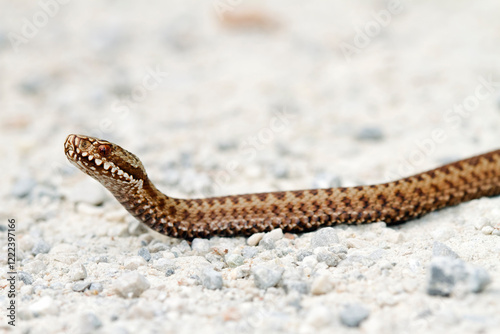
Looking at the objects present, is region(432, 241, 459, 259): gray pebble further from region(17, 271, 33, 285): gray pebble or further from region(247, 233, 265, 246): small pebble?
region(17, 271, 33, 285): gray pebble

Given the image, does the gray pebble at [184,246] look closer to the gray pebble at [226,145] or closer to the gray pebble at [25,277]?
the gray pebble at [25,277]

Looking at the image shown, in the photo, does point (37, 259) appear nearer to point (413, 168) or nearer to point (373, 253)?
point (373, 253)

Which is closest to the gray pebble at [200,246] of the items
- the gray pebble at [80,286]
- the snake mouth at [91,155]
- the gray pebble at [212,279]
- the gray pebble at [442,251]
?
the gray pebble at [212,279]

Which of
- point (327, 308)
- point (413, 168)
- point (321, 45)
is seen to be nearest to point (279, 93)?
point (321, 45)

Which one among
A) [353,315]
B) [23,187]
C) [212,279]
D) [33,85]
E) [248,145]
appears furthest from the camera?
[33,85]

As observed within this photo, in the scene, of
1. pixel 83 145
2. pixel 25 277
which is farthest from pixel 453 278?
pixel 25 277

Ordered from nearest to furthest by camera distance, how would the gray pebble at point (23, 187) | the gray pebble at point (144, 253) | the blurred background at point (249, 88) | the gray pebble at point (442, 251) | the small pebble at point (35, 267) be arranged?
the gray pebble at point (442, 251) < the small pebble at point (35, 267) < the gray pebble at point (144, 253) < the gray pebble at point (23, 187) < the blurred background at point (249, 88)

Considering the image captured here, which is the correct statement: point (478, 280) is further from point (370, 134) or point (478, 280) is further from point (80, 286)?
point (370, 134)
